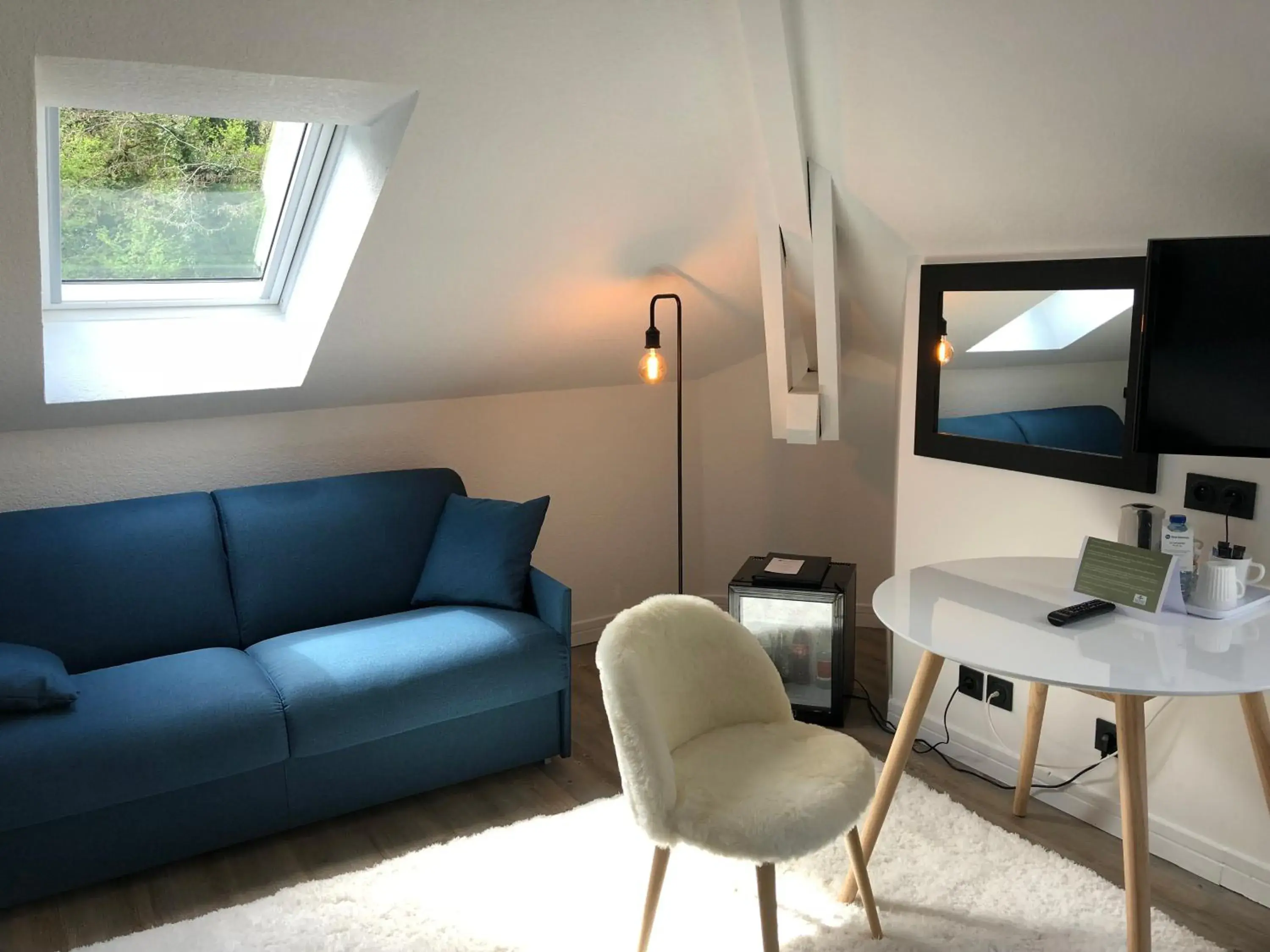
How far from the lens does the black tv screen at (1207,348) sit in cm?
224

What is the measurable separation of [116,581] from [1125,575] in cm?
273

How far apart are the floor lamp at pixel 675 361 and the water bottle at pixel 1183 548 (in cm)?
168

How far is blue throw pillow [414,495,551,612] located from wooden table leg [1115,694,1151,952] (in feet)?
6.16

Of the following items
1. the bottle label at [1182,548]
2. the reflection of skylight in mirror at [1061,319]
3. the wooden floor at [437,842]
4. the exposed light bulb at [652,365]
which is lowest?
the wooden floor at [437,842]

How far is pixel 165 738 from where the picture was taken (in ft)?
8.79

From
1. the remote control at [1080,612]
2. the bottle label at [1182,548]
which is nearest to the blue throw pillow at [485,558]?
the remote control at [1080,612]

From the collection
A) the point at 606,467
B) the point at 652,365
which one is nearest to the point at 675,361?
the point at 606,467

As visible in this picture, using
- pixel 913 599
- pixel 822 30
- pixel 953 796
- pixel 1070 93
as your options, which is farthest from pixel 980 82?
pixel 953 796

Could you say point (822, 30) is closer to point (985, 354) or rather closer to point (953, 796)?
point (985, 354)

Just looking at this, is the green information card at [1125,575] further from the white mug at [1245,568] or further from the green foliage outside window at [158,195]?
the green foliage outside window at [158,195]

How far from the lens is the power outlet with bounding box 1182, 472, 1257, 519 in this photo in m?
2.56

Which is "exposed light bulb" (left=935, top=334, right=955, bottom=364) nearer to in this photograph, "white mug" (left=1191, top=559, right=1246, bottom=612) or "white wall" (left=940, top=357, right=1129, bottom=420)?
"white wall" (left=940, top=357, right=1129, bottom=420)

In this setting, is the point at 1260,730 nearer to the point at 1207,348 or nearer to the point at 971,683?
the point at 1207,348

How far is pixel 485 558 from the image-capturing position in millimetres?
3488
